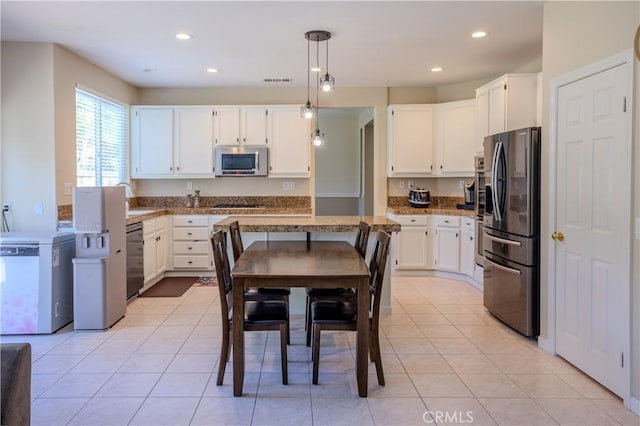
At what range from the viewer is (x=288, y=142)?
606 centimetres

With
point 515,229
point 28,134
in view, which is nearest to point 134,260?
point 28,134

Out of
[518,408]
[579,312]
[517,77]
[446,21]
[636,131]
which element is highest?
[446,21]

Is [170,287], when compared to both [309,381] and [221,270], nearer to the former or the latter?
[221,270]

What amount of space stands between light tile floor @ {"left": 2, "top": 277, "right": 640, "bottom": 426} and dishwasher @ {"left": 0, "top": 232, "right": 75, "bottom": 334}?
124 millimetres

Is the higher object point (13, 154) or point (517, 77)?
point (517, 77)

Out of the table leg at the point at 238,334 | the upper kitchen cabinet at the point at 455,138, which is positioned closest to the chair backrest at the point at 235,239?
the table leg at the point at 238,334

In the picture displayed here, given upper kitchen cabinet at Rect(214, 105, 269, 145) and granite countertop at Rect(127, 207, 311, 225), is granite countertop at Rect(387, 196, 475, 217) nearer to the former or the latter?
granite countertop at Rect(127, 207, 311, 225)

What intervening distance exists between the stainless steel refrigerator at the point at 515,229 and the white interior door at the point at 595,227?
0.30 meters

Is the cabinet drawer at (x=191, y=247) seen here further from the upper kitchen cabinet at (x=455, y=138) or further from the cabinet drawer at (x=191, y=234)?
the upper kitchen cabinet at (x=455, y=138)

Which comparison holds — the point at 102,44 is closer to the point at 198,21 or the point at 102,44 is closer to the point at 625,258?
the point at 198,21

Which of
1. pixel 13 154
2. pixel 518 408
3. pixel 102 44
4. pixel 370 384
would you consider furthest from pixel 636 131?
pixel 13 154

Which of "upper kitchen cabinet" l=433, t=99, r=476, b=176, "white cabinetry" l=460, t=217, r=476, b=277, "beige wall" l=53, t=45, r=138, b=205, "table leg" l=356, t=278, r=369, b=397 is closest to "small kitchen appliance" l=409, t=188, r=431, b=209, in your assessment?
"upper kitchen cabinet" l=433, t=99, r=476, b=176

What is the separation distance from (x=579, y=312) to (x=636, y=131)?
1.24 m

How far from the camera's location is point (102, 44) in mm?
4234
